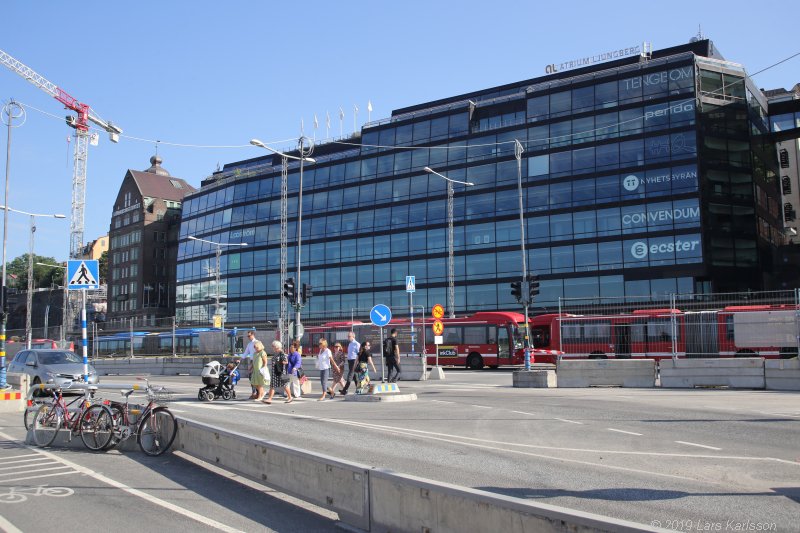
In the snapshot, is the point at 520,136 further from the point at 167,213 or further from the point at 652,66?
the point at 167,213

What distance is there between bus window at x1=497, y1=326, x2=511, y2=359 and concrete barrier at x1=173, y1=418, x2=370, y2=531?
3270 cm

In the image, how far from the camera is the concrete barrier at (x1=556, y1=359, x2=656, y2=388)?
949 inches

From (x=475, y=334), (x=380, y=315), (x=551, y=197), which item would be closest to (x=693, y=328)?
(x=380, y=315)

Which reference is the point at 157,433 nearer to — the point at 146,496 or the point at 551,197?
the point at 146,496

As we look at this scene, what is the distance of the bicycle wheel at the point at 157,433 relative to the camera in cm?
1084

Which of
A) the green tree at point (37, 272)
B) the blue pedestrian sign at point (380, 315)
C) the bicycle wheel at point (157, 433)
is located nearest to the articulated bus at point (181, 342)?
the blue pedestrian sign at point (380, 315)

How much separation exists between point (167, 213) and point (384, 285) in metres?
50.0

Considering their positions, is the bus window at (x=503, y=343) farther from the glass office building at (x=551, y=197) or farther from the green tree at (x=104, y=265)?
the green tree at (x=104, y=265)

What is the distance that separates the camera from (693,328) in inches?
1014

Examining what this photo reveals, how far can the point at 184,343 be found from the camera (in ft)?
150

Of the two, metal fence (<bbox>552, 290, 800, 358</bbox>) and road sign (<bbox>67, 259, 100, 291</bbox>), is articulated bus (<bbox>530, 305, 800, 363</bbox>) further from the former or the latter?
road sign (<bbox>67, 259, 100, 291</bbox>)

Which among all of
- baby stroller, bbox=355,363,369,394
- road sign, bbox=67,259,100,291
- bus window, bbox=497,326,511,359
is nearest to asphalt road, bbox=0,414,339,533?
road sign, bbox=67,259,100,291

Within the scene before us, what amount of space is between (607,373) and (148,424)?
17.9 m

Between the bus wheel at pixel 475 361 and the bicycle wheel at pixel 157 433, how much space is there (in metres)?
32.7
